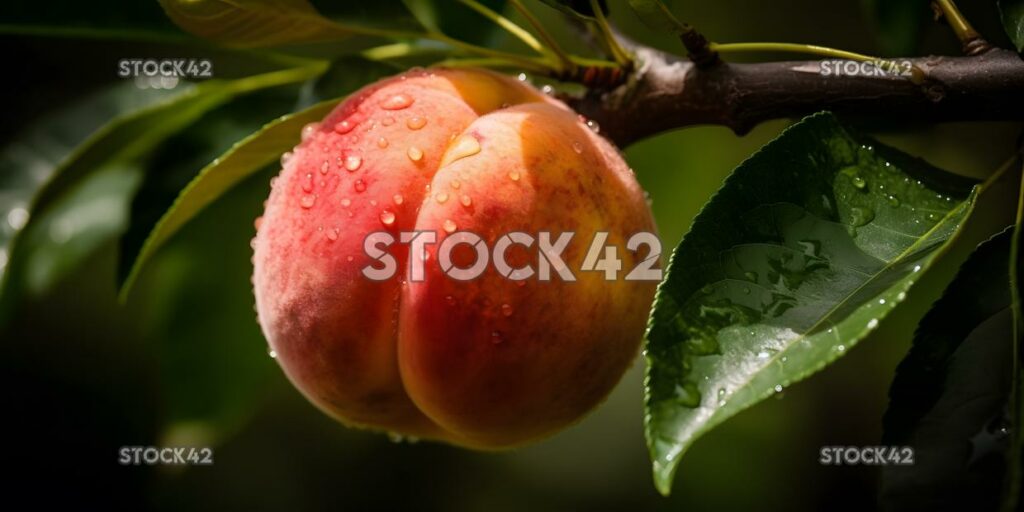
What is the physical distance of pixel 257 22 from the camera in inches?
34.3

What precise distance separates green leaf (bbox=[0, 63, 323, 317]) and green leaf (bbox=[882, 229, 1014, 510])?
2.24 feet

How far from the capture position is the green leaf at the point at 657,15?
75 centimetres

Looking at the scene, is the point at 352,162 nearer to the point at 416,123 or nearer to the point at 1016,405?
the point at 416,123

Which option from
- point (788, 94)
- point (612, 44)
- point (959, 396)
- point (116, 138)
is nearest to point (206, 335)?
point (116, 138)

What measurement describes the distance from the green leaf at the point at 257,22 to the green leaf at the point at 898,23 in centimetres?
59

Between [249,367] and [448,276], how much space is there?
1.82 feet

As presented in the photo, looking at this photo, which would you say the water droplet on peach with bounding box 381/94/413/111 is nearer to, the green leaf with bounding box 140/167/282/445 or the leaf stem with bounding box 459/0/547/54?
the leaf stem with bounding box 459/0/547/54

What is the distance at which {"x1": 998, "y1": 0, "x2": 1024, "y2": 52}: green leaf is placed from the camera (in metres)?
0.71

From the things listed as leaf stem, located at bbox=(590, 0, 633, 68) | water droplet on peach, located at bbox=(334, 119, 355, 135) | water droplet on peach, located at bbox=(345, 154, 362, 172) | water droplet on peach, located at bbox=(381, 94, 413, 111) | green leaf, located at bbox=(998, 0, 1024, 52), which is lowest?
water droplet on peach, located at bbox=(345, 154, 362, 172)

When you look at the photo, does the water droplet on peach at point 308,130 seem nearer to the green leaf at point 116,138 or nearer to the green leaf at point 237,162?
the green leaf at point 237,162

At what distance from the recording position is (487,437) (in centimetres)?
80

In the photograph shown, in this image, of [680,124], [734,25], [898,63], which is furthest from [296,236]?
[734,25]

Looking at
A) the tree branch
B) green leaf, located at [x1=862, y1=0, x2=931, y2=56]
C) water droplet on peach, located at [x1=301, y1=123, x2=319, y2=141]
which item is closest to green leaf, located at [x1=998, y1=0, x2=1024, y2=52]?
the tree branch

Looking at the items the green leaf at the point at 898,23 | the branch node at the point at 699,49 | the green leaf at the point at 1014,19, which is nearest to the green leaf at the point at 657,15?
the branch node at the point at 699,49
